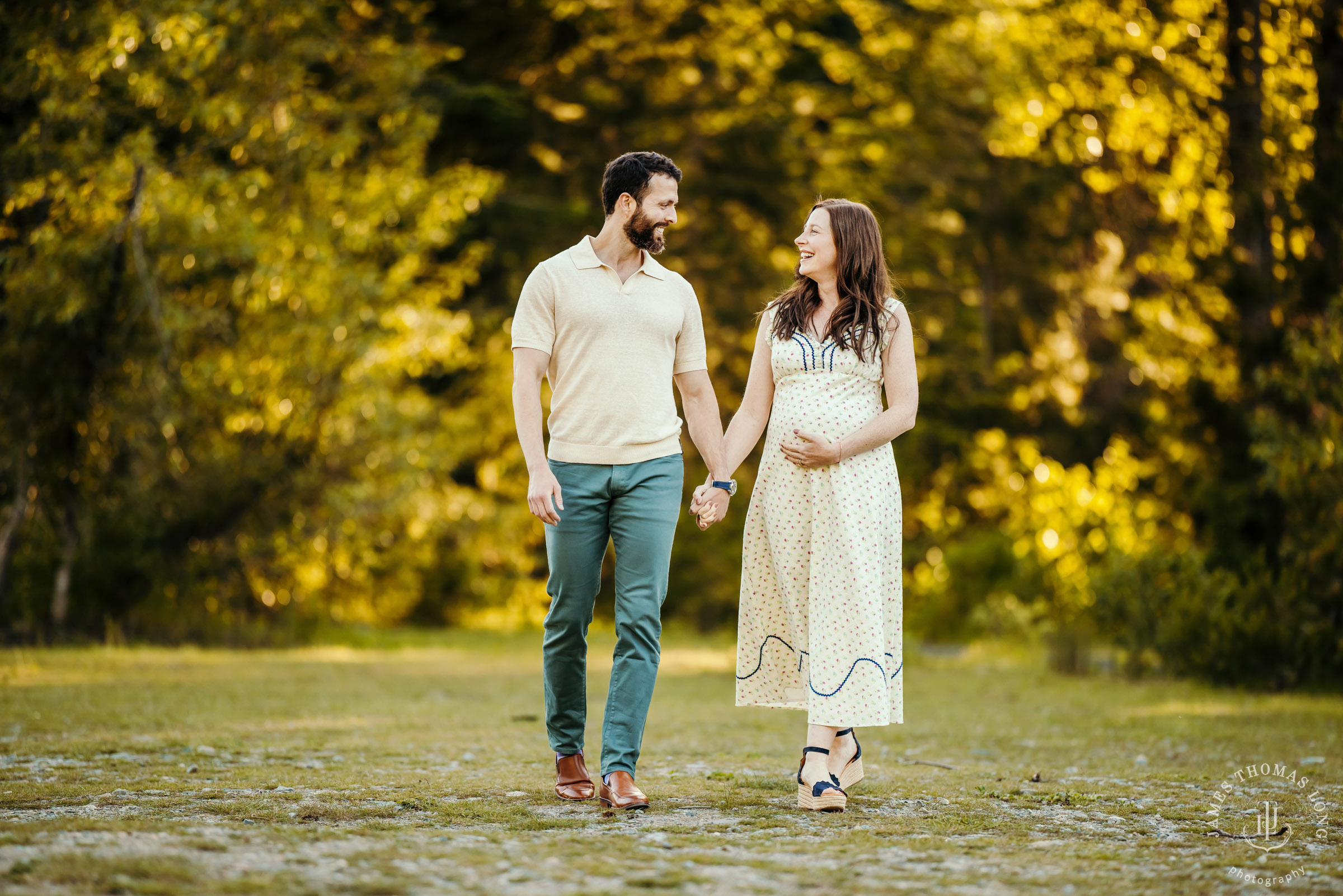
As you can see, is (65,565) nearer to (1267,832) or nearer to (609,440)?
(609,440)

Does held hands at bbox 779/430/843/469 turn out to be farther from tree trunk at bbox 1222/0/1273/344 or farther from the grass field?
tree trunk at bbox 1222/0/1273/344

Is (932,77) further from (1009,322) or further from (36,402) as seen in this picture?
(36,402)

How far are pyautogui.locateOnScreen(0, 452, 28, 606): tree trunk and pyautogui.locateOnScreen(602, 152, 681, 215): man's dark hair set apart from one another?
731 cm

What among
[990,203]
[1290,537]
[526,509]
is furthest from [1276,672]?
[526,509]

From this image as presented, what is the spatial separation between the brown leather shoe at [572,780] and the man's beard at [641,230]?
1.69 m

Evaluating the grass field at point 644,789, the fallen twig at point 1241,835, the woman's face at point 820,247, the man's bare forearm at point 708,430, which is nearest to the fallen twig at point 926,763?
the grass field at point 644,789

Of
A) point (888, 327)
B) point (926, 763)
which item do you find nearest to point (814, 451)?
point (888, 327)

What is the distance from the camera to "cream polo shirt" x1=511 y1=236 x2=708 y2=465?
436cm

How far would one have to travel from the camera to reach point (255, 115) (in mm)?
11648

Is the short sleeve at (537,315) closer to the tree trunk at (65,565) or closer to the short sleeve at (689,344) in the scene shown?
the short sleeve at (689,344)

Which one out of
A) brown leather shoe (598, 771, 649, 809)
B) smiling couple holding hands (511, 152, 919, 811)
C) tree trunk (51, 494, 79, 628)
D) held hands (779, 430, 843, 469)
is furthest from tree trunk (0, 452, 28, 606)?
held hands (779, 430, 843, 469)

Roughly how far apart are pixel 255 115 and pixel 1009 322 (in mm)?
9381

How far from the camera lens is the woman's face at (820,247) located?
4711 mm

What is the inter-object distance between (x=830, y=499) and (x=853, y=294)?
2.32 ft
